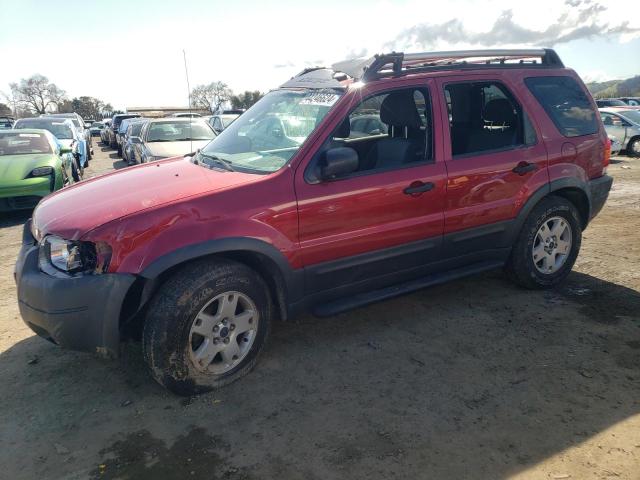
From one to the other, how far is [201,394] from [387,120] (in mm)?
2653

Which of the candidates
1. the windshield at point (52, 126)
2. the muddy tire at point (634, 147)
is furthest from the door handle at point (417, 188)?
the muddy tire at point (634, 147)

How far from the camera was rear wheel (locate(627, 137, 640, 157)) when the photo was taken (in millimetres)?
13945

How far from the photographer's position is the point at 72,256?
2832 millimetres

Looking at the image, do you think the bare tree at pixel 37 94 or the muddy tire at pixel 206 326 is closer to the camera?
the muddy tire at pixel 206 326

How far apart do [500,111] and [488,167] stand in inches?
31.5

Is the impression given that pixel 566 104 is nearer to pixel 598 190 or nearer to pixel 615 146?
pixel 598 190

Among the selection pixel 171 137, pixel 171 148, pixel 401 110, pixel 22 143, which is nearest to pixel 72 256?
pixel 401 110

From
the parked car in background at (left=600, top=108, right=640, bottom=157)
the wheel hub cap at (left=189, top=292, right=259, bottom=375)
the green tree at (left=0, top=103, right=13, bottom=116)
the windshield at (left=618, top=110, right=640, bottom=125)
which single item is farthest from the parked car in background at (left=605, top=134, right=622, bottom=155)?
the green tree at (left=0, top=103, right=13, bottom=116)

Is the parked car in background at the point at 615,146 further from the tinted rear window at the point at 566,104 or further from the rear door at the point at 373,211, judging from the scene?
the rear door at the point at 373,211

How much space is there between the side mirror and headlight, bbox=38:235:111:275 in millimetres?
1396

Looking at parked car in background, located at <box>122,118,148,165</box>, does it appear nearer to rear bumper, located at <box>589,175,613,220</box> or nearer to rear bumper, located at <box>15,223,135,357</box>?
rear bumper, located at <box>15,223,135,357</box>

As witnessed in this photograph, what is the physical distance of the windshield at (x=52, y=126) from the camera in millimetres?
12586

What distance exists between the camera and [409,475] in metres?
2.39

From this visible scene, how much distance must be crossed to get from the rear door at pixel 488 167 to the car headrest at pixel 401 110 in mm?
274
